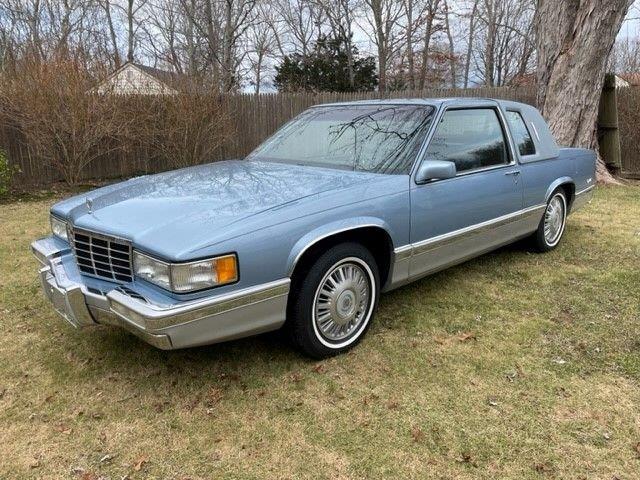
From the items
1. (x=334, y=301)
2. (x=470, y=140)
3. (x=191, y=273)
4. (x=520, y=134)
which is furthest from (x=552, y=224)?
(x=191, y=273)

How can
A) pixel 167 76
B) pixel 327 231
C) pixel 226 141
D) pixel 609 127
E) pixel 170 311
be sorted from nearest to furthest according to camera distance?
pixel 170 311, pixel 327 231, pixel 609 127, pixel 167 76, pixel 226 141

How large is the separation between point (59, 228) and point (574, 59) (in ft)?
30.9

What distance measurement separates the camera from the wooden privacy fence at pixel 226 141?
10.5 metres

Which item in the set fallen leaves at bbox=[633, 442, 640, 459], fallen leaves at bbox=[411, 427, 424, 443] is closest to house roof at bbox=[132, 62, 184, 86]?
fallen leaves at bbox=[411, 427, 424, 443]

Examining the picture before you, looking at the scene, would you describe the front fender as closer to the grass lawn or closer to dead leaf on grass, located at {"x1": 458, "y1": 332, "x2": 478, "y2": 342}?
the grass lawn

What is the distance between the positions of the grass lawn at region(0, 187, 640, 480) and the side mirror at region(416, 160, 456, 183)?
1.09 m

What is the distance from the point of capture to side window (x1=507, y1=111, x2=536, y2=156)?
15.5 ft

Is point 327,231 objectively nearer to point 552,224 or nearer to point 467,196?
point 467,196

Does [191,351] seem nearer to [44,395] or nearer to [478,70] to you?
[44,395]

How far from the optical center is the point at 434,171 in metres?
3.51

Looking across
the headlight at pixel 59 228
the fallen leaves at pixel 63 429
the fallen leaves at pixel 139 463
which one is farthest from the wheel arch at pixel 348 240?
the headlight at pixel 59 228

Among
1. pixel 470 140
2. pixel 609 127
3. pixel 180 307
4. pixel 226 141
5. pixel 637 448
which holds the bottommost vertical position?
pixel 637 448

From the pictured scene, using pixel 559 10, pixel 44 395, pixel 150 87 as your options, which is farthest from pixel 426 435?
pixel 150 87

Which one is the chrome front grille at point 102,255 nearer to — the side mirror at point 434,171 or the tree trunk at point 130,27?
the side mirror at point 434,171
